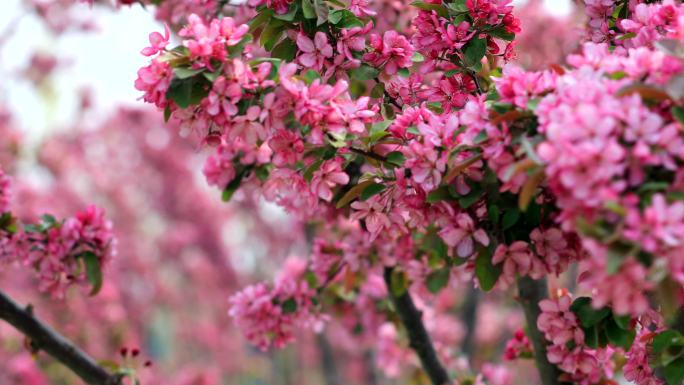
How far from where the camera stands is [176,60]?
4.84ft

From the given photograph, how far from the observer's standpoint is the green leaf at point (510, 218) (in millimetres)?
1469

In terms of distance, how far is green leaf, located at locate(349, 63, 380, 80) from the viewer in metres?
1.75

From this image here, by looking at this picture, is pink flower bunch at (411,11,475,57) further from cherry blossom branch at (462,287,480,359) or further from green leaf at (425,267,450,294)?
cherry blossom branch at (462,287,480,359)

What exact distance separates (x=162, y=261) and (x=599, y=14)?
7628 millimetres

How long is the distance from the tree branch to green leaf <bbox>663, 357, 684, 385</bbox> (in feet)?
1.67

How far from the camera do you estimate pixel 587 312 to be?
5.31 feet

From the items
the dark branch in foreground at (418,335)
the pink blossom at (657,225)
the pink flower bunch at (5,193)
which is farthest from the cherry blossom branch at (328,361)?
the pink blossom at (657,225)

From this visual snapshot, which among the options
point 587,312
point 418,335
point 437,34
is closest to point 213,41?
point 437,34

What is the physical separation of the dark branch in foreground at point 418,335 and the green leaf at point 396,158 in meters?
1.00

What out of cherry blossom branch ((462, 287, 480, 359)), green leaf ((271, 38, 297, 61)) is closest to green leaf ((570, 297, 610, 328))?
green leaf ((271, 38, 297, 61))

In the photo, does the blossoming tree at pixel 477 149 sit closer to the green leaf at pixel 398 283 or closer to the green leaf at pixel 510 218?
the green leaf at pixel 510 218

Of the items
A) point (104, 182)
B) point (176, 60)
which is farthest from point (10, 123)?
point (176, 60)

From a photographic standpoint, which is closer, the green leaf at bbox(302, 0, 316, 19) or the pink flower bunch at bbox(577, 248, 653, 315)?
the pink flower bunch at bbox(577, 248, 653, 315)

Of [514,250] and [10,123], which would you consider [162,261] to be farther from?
[514,250]
